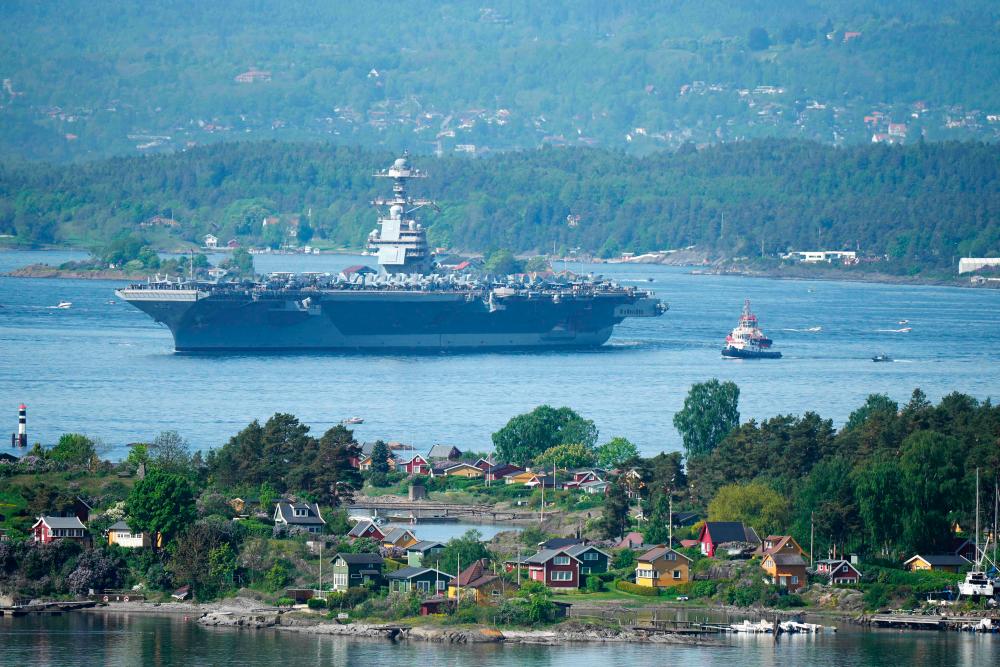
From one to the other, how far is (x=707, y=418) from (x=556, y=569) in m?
15.3

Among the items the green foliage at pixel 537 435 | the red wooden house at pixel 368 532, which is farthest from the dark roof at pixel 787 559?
the green foliage at pixel 537 435

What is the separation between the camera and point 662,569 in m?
37.9

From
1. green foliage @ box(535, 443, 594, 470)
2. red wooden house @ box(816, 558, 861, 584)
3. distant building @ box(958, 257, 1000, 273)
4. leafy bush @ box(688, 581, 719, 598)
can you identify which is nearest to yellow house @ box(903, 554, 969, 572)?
red wooden house @ box(816, 558, 861, 584)

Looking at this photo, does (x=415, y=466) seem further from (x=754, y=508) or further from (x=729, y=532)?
(x=729, y=532)

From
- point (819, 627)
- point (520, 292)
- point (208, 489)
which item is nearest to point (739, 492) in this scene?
point (819, 627)

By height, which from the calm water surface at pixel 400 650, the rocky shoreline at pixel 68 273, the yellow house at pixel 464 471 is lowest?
the calm water surface at pixel 400 650

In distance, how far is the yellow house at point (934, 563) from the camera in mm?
38375

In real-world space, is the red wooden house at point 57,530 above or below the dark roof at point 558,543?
above

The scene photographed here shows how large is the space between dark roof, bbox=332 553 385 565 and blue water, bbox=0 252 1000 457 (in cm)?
1487

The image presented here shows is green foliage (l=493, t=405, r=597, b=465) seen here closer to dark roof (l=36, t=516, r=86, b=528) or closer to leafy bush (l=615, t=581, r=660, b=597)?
leafy bush (l=615, t=581, r=660, b=597)

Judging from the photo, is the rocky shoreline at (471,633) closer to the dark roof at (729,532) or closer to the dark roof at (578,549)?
the dark roof at (578,549)

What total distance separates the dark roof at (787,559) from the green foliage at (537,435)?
49.6ft

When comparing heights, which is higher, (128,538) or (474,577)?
(128,538)

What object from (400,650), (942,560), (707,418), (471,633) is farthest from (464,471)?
(400,650)
